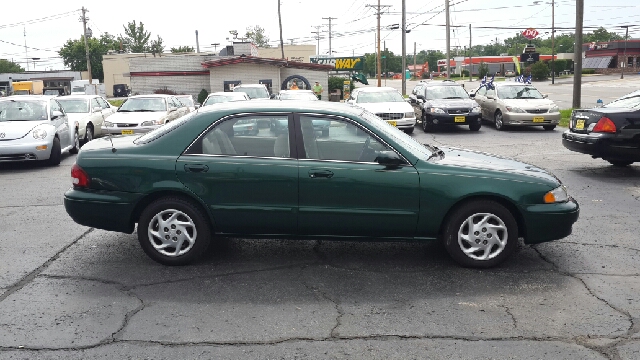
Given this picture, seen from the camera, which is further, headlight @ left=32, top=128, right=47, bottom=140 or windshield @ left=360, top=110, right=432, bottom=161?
headlight @ left=32, top=128, right=47, bottom=140

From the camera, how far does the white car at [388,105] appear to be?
733 inches

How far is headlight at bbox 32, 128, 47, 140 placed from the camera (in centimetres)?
Result: 1235

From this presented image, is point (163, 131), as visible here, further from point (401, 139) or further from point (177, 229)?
point (401, 139)

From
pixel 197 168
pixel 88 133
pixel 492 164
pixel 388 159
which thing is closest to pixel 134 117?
pixel 88 133

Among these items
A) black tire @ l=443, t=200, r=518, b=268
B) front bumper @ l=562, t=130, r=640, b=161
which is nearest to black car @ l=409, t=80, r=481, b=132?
front bumper @ l=562, t=130, r=640, b=161

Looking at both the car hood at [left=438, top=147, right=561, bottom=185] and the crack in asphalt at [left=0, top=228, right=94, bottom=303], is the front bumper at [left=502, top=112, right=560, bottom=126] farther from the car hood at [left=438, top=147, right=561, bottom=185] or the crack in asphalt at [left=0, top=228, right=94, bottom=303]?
the crack in asphalt at [left=0, top=228, right=94, bottom=303]

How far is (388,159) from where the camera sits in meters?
5.52

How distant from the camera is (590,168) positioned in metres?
11.4


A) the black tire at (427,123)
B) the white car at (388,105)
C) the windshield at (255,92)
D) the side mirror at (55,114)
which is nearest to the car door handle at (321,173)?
the side mirror at (55,114)

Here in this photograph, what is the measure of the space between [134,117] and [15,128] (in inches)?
180

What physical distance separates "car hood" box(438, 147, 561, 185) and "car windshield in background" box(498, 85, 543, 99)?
47.2 feet

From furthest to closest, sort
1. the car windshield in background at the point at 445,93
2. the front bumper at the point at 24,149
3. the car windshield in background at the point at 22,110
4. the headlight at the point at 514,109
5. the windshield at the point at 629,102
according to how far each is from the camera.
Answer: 1. the car windshield in background at the point at 445,93
2. the headlight at the point at 514,109
3. the car windshield in background at the point at 22,110
4. the front bumper at the point at 24,149
5. the windshield at the point at 629,102

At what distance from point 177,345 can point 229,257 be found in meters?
1.98

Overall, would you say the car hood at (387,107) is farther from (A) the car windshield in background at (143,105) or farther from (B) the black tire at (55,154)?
(B) the black tire at (55,154)
